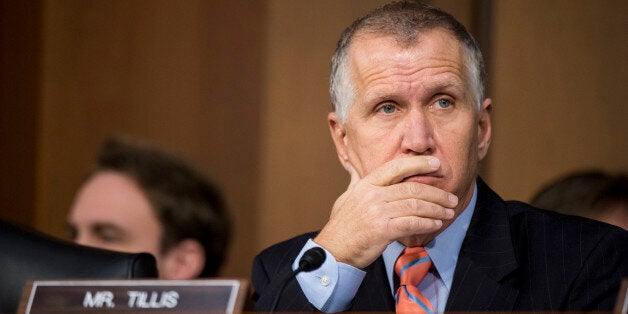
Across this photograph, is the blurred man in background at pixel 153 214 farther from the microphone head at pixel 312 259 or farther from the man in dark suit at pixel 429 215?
the microphone head at pixel 312 259

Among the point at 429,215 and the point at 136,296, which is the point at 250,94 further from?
the point at 136,296

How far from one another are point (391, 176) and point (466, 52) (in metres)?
0.35

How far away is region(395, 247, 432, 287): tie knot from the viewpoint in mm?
1880

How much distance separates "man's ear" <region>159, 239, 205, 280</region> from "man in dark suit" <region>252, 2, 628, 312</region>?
78cm

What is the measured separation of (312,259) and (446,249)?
391 millimetres

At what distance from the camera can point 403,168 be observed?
5.97 feet

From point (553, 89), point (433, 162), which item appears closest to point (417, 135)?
point (433, 162)

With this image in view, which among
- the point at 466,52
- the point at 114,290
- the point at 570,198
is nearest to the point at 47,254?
the point at 114,290

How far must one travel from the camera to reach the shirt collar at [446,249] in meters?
1.93

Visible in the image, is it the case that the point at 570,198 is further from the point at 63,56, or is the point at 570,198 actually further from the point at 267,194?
the point at 63,56

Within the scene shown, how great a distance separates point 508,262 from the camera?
1882mm

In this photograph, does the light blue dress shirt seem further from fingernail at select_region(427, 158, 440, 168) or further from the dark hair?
the dark hair

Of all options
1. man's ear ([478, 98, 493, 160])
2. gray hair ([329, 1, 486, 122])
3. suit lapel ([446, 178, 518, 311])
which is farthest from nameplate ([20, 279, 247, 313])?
man's ear ([478, 98, 493, 160])

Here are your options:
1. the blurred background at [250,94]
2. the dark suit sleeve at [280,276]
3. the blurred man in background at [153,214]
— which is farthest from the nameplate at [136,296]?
the blurred background at [250,94]
